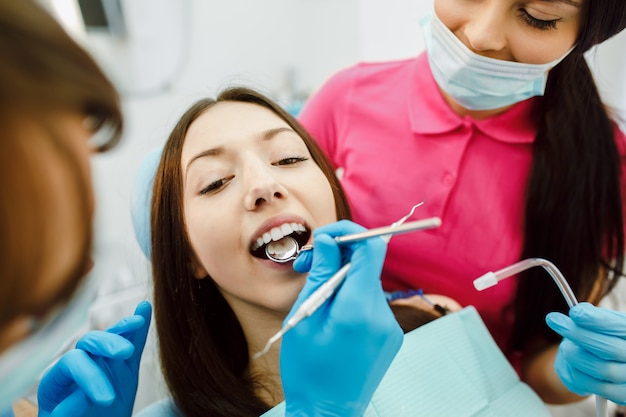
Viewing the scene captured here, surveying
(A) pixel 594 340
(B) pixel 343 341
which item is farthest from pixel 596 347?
(B) pixel 343 341

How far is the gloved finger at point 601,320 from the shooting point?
29.9 inches

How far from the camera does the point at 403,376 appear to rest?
0.88m

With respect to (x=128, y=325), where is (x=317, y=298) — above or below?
above

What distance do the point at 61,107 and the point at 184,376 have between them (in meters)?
0.72

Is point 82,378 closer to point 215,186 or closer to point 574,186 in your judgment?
point 215,186

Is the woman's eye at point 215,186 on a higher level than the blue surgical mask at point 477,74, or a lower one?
lower

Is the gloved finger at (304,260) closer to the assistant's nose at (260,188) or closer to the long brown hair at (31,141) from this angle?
the assistant's nose at (260,188)

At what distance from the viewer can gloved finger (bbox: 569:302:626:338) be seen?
0.76m

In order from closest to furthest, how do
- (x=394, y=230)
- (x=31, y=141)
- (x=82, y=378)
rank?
1. (x=31, y=141)
2. (x=394, y=230)
3. (x=82, y=378)

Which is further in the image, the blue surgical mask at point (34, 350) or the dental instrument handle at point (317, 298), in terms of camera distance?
the dental instrument handle at point (317, 298)

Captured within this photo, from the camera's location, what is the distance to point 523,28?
2.75ft

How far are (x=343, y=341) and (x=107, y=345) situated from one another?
1.36ft

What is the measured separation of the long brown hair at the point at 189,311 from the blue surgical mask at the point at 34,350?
0.46 meters

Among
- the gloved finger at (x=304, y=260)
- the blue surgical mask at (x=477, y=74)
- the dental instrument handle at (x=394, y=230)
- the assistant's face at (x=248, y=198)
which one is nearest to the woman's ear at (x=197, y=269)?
the assistant's face at (x=248, y=198)
